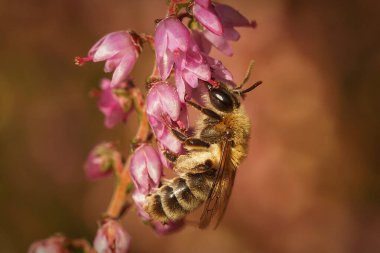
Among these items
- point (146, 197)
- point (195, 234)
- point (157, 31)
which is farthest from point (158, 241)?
point (157, 31)

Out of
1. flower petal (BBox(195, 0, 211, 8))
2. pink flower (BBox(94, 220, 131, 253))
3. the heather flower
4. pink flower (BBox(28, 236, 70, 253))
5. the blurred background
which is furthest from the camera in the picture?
the blurred background

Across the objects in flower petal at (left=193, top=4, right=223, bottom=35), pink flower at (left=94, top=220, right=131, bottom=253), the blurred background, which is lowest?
the blurred background

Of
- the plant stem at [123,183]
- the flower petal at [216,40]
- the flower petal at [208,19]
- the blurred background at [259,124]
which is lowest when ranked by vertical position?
the blurred background at [259,124]

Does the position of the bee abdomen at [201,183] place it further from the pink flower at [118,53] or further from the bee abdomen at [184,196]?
the pink flower at [118,53]

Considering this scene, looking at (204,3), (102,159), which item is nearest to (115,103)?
(102,159)

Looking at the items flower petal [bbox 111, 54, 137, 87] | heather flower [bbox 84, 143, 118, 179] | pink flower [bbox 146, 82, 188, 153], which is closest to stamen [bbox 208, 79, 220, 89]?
pink flower [bbox 146, 82, 188, 153]

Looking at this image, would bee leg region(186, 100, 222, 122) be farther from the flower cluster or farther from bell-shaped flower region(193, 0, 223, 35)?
bell-shaped flower region(193, 0, 223, 35)

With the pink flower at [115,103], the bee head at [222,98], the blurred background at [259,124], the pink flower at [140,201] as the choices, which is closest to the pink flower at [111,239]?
A: the pink flower at [140,201]
